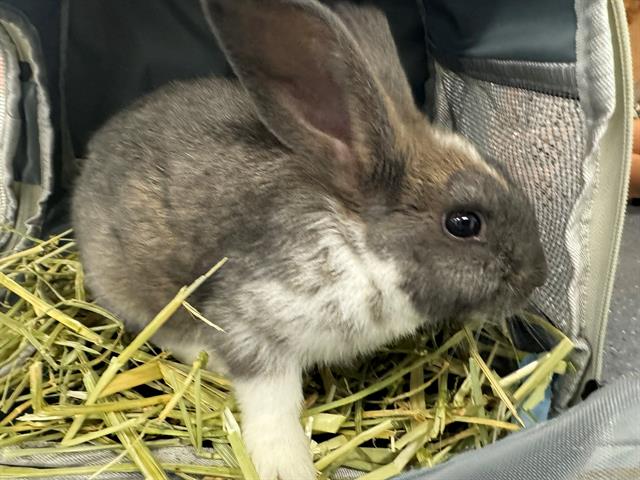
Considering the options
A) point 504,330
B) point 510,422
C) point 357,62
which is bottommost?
point 510,422

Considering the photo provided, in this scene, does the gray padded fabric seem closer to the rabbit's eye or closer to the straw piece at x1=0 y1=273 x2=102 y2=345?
the rabbit's eye

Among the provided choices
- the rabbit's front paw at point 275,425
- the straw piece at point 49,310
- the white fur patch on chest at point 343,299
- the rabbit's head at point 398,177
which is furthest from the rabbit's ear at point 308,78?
the straw piece at point 49,310

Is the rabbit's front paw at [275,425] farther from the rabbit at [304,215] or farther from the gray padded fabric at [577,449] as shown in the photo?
the gray padded fabric at [577,449]

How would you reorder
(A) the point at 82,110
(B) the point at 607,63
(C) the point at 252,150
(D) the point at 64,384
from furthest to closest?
(A) the point at 82,110 → (D) the point at 64,384 → (C) the point at 252,150 → (B) the point at 607,63

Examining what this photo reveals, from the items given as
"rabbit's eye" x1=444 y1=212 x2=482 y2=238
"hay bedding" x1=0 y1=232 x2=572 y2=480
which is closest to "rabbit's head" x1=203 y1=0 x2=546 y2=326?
"rabbit's eye" x1=444 y1=212 x2=482 y2=238

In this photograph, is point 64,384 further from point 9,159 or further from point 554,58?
point 554,58

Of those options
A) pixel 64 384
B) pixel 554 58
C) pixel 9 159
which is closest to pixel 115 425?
pixel 64 384

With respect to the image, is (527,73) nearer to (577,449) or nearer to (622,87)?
(622,87)
